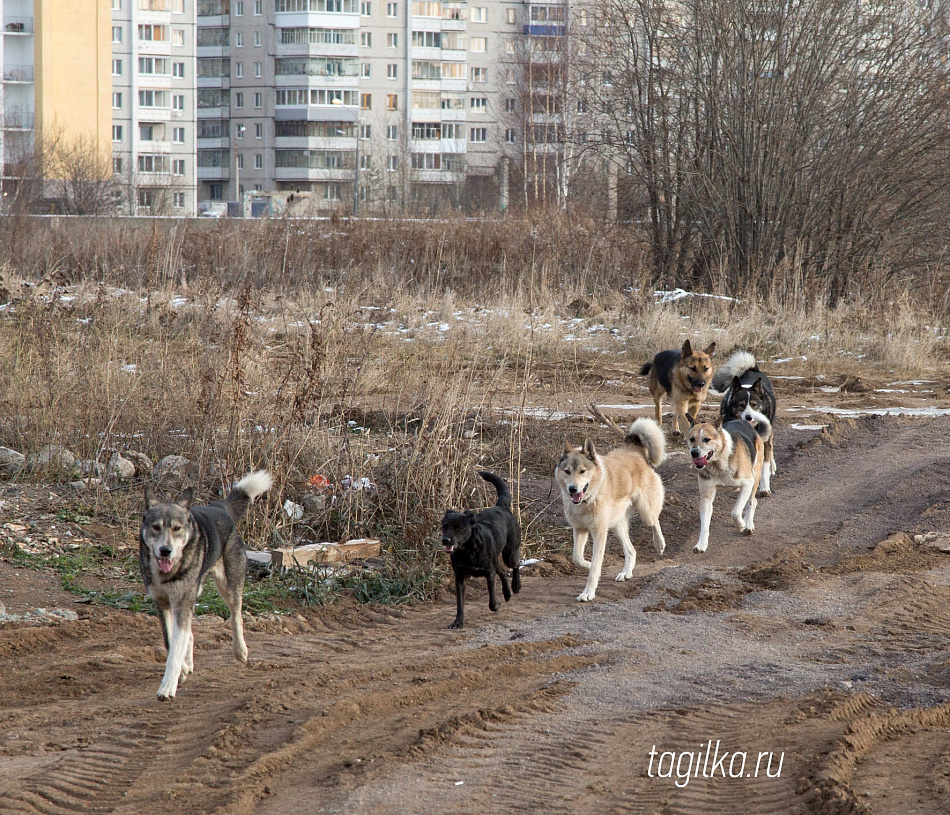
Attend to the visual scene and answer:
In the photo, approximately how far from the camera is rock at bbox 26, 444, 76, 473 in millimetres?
8750

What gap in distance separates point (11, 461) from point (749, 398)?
670 centimetres

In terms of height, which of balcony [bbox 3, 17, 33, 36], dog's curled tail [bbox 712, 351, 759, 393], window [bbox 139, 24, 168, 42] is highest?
window [bbox 139, 24, 168, 42]

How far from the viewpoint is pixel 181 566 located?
17.1 feet

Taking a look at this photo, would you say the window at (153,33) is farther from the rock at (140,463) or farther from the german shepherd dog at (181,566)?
the german shepherd dog at (181,566)

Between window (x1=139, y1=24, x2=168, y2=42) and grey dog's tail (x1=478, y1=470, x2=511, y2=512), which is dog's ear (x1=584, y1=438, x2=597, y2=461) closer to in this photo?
grey dog's tail (x1=478, y1=470, x2=511, y2=512)

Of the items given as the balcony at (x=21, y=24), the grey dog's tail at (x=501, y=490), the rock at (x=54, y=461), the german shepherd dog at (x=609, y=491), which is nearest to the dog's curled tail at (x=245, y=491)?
the grey dog's tail at (x=501, y=490)

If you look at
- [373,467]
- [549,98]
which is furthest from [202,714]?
[549,98]

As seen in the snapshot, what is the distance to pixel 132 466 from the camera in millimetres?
8648

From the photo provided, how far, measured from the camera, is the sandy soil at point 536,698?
4059mm

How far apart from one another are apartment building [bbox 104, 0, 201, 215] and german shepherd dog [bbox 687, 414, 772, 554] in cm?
6878

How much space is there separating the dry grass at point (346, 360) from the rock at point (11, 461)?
0.94 feet

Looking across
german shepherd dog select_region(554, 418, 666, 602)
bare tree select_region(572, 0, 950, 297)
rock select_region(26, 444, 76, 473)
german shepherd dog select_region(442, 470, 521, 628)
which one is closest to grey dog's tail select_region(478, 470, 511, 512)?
german shepherd dog select_region(442, 470, 521, 628)

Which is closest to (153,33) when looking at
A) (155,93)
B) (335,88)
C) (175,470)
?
(155,93)

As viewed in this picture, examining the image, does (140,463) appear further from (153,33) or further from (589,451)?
Result: (153,33)
